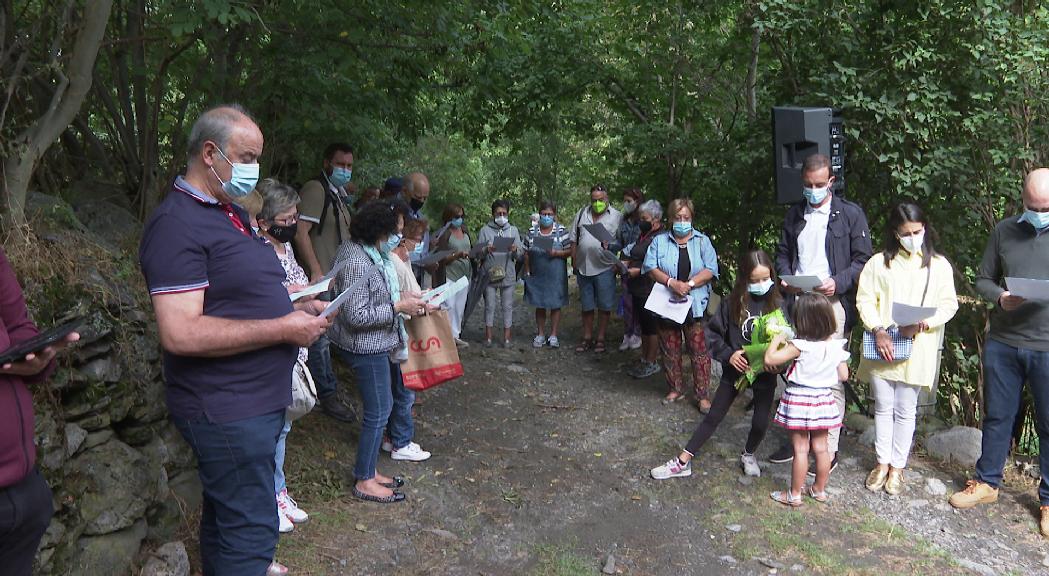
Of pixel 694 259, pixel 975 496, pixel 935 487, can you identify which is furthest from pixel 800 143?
pixel 975 496

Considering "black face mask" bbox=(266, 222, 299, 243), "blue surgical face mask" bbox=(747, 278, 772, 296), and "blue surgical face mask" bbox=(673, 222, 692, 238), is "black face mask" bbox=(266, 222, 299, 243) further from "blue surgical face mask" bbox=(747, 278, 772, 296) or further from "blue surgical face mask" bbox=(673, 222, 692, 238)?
"blue surgical face mask" bbox=(673, 222, 692, 238)

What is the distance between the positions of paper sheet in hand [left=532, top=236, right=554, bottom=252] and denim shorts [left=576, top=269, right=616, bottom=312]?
20.1 inches

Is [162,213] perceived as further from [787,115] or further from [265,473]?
[787,115]

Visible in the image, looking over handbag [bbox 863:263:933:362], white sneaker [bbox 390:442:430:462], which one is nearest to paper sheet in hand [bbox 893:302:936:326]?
handbag [bbox 863:263:933:362]

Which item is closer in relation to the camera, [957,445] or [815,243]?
[815,243]

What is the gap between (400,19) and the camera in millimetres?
5887

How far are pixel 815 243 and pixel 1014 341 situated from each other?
132 cm

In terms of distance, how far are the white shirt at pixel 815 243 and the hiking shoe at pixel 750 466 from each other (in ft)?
4.24

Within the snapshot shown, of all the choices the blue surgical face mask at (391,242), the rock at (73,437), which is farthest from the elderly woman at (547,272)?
the rock at (73,437)

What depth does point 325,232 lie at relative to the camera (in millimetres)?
5930

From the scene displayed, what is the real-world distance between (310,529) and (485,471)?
1.43 m

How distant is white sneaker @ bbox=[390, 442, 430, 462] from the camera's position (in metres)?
5.39

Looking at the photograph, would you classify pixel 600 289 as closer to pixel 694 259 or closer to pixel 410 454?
pixel 694 259

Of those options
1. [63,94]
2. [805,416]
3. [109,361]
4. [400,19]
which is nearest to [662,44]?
[400,19]
